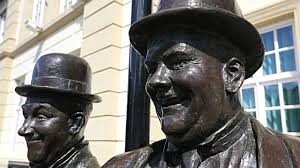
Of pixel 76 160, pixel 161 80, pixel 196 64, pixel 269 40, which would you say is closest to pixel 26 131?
pixel 76 160

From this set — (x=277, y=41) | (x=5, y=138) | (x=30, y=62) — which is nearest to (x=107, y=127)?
(x=277, y=41)

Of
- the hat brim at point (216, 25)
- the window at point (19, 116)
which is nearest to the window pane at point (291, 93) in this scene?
the hat brim at point (216, 25)

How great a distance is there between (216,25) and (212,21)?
1.0 inches

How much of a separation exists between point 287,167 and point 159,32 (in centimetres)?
63

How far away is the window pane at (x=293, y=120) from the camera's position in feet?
11.6

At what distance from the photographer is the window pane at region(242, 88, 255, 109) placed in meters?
4.07

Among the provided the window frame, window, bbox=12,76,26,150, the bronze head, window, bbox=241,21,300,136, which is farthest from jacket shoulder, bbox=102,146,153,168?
window, bbox=12,76,26,150

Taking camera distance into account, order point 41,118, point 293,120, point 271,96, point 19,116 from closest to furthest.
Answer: point 41,118
point 293,120
point 271,96
point 19,116

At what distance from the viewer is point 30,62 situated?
7.68 metres

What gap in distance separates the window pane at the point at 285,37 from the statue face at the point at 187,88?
10.6 feet

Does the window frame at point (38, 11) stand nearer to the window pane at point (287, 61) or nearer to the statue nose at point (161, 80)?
the window pane at point (287, 61)

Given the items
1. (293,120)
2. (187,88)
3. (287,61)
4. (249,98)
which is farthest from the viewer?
(249,98)

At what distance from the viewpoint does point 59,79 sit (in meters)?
1.53

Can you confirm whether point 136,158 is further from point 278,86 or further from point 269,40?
point 269,40
